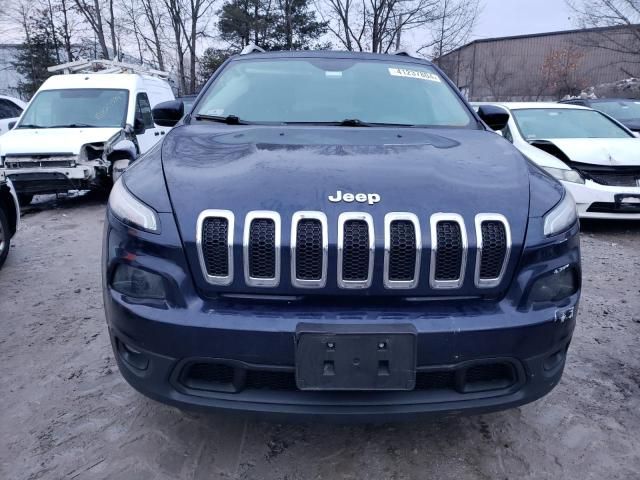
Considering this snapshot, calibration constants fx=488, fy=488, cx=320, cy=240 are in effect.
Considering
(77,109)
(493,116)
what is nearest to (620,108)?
(493,116)

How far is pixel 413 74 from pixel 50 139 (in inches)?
230

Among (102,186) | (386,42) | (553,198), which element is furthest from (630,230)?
(386,42)

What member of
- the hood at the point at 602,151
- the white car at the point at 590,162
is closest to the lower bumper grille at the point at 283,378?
the white car at the point at 590,162

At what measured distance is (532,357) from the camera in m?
1.73

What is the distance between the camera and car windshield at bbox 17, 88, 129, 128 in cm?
771

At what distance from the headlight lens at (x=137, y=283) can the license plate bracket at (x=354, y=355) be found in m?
0.52

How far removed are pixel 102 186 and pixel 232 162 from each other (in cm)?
589

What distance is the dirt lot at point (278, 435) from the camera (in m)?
1.98

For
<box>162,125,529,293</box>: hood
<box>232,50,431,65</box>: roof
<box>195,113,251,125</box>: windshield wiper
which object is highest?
<box>232,50,431,65</box>: roof

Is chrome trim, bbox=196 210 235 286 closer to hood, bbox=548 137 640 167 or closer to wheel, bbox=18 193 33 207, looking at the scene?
hood, bbox=548 137 640 167

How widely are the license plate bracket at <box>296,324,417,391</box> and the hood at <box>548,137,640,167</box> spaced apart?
17.2 ft

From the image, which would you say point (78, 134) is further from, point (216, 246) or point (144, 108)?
point (216, 246)

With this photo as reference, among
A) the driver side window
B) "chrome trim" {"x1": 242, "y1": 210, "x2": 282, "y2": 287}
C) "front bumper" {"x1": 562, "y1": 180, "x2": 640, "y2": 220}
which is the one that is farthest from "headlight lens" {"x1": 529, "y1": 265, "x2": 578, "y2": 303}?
the driver side window

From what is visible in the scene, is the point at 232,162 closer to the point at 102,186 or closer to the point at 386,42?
the point at 102,186
